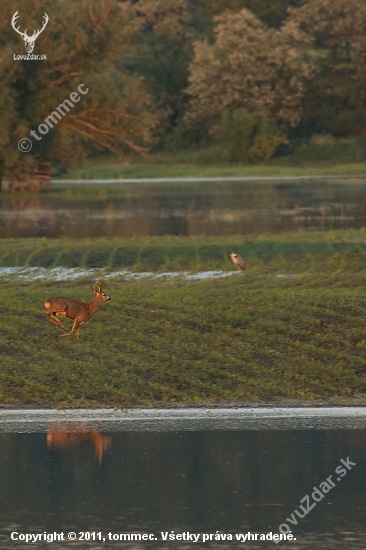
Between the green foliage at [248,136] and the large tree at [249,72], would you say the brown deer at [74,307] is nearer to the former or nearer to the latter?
the green foliage at [248,136]

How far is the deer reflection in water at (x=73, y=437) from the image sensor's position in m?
7.70

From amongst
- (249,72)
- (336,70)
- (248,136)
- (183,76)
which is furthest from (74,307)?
(183,76)

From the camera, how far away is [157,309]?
40.9ft

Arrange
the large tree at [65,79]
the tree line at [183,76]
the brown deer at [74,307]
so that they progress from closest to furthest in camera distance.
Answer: the brown deer at [74,307], the large tree at [65,79], the tree line at [183,76]

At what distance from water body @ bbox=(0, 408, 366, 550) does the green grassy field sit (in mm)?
587

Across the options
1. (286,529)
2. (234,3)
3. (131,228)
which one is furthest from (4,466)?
(234,3)

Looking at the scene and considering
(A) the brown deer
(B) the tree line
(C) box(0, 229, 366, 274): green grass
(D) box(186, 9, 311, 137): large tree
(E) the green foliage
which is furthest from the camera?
(D) box(186, 9, 311, 137): large tree

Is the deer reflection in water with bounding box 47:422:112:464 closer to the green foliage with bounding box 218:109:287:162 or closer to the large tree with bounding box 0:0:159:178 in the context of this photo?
the large tree with bounding box 0:0:159:178

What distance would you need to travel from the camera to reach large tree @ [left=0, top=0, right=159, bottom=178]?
124ft

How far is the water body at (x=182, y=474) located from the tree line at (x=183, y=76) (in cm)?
2938

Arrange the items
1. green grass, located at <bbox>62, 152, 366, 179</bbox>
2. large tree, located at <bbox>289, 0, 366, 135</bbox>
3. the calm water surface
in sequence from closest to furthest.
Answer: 1. the calm water surface
2. green grass, located at <bbox>62, 152, 366, 179</bbox>
3. large tree, located at <bbox>289, 0, 366, 135</bbox>

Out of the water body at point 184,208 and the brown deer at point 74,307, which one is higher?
the brown deer at point 74,307

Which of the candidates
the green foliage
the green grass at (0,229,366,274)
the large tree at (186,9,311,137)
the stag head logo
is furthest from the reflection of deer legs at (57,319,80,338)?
the large tree at (186,9,311,137)

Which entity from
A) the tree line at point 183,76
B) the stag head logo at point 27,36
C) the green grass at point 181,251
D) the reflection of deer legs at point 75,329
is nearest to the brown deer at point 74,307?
the reflection of deer legs at point 75,329
